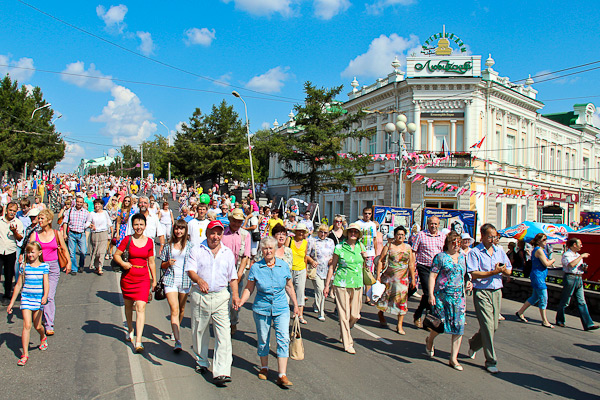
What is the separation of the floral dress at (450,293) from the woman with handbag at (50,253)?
492 cm

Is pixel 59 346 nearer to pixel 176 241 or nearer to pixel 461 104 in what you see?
pixel 176 241

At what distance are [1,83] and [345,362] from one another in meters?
60.9

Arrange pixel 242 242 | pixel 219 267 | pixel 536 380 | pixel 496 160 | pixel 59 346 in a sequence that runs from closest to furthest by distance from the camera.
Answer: pixel 219 267 → pixel 536 380 → pixel 59 346 → pixel 242 242 → pixel 496 160

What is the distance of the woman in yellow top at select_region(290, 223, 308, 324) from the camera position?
760cm

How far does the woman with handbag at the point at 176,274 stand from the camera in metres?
5.87

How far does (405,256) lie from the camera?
24.7 feet

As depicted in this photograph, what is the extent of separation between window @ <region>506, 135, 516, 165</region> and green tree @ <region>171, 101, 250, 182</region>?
84.6ft

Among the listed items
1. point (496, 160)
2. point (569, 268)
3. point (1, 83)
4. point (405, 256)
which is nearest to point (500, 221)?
point (496, 160)

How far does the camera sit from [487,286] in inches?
229

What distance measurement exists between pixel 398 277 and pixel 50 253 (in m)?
5.21

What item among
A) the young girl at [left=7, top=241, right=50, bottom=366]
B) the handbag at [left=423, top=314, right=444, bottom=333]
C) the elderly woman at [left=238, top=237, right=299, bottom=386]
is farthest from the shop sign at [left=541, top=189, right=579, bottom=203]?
the young girl at [left=7, top=241, right=50, bottom=366]

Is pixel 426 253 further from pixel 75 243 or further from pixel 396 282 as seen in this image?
pixel 75 243

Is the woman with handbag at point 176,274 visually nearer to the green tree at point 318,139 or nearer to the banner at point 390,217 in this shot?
the banner at point 390,217

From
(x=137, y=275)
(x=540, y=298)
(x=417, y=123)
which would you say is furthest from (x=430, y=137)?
(x=137, y=275)
